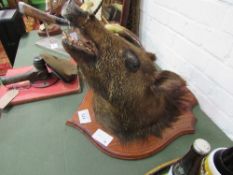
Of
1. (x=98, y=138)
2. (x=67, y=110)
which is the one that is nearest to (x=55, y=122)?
(x=67, y=110)

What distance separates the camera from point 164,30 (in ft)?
2.98

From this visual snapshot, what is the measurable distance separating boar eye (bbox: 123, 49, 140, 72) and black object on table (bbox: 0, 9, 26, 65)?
3.70 ft

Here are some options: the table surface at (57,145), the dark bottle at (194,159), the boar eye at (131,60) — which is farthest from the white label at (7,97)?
the dark bottle at (194,159)

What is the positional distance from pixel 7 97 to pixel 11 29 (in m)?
0.74

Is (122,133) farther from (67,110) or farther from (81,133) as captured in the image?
(67,110)

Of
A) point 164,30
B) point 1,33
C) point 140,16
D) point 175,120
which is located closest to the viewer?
point 175,120

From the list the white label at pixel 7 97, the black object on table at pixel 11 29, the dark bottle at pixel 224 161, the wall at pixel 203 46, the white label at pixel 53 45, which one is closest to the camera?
the dark bottle at pixel 224 161

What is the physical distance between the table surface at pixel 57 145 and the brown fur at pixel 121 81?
11 centimetres

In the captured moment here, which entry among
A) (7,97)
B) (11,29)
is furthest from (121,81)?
(11,29)

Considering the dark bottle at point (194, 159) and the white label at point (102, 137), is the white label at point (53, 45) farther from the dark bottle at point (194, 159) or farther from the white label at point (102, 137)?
the dark bottle at point (194, 159)

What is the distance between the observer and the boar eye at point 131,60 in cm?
51

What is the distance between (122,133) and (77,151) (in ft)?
0.51

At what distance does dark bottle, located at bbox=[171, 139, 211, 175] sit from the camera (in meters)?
0.37

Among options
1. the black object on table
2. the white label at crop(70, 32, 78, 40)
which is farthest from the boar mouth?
the black object on table
